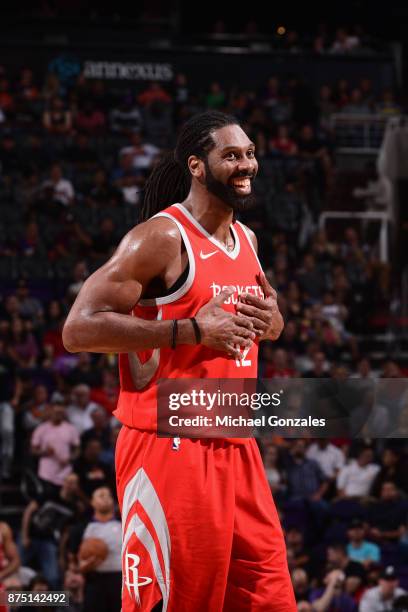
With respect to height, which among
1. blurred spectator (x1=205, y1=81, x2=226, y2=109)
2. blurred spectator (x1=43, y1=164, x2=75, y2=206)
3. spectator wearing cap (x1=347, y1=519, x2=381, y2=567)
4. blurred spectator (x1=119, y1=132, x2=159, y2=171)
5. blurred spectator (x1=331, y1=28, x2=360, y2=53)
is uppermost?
blurred spectator (x1=331, y1=28, x2=360, y2=53)

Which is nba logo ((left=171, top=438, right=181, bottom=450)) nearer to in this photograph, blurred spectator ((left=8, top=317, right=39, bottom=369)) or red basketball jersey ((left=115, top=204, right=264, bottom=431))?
red basketball jersey ((left=115, top=204, right=264, bottom=431))

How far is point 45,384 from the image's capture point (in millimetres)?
11156

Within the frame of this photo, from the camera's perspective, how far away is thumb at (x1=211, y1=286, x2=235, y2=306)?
3574 mm

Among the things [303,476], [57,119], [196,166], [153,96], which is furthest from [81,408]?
[153,96]

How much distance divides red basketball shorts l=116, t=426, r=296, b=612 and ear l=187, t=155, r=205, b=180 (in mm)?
968

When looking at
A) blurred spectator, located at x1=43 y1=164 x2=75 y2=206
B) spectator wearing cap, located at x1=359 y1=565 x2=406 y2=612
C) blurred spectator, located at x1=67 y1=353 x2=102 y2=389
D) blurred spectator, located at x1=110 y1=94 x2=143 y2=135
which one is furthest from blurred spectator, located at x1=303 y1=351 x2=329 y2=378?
blurred spectator, located at x1=110 y1=94 x2=143 y2=135

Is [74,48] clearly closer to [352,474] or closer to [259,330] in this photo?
[352,474]

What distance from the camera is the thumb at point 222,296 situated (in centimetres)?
357

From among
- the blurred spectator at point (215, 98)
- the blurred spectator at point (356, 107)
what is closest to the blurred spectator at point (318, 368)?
the blurred spectator at point (215, 98)

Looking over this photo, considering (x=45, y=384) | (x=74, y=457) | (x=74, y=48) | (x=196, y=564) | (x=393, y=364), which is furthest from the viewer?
(x=74, y=48)

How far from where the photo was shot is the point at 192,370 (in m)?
3.63

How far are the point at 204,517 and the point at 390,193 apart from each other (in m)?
13.3

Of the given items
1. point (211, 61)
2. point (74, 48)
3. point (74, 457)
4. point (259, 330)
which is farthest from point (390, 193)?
point (259, 330)

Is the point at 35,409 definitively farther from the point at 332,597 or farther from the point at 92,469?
the point at 332,597
